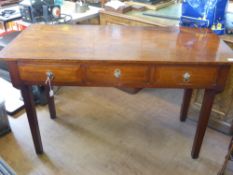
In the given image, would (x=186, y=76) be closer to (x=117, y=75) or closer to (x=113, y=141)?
(x=117, y=75)

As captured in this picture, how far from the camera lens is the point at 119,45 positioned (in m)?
1.27

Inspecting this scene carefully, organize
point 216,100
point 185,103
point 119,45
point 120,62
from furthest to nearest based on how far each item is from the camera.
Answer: point 185,103, point 216,100, point 119,45, point 120,62

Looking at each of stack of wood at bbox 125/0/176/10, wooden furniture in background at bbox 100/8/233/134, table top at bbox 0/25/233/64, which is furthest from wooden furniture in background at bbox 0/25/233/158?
stack of wood at bbox 125/0/176/10

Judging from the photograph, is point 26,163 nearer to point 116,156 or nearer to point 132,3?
point 116,156

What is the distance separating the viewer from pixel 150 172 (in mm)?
1486

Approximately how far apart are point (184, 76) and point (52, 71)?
658 mm

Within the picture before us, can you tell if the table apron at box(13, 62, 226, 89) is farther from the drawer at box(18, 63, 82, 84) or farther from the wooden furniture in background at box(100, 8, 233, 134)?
the wooden furniture in background at box(100, 8, 233, 134)

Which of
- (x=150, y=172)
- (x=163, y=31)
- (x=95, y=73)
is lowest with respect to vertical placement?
(x=150, y=172)

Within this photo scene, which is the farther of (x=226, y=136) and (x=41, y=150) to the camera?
(x=226, y=136)

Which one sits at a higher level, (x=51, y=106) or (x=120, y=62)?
(x=120, y=62)

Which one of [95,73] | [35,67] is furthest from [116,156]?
[35,67]

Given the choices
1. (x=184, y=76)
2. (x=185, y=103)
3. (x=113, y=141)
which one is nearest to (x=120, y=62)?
(x=184, y=76)

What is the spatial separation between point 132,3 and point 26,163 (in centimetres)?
156

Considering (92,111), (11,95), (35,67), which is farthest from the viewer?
(11,95)
